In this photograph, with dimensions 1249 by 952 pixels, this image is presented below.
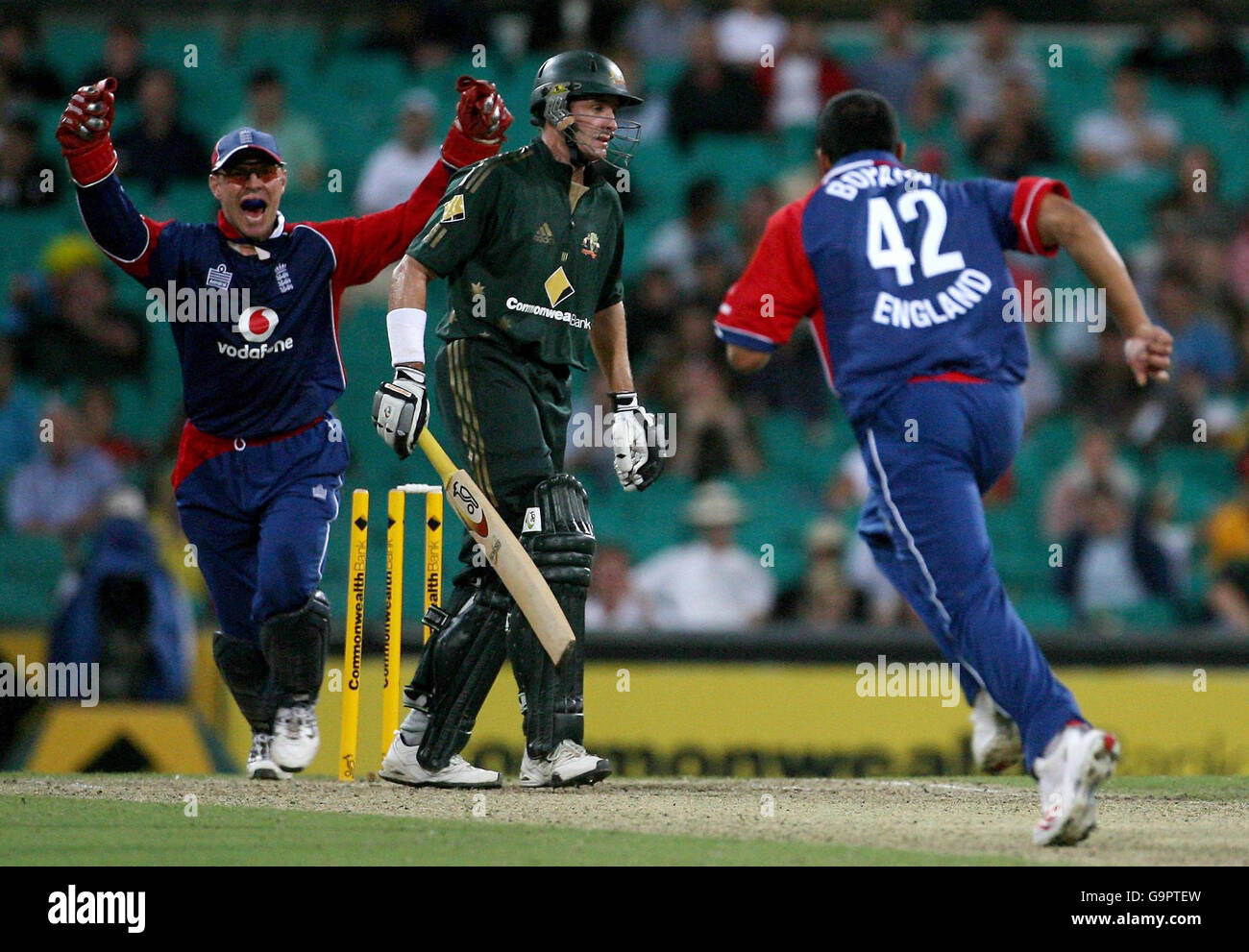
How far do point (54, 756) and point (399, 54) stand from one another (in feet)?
22.2

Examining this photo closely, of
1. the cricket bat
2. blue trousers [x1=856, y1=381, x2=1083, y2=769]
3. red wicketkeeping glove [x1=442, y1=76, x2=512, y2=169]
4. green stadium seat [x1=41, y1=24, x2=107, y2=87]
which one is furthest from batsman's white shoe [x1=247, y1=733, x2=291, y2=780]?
green stadium seat [x1=41, y1=24, x2=107, y2=87]

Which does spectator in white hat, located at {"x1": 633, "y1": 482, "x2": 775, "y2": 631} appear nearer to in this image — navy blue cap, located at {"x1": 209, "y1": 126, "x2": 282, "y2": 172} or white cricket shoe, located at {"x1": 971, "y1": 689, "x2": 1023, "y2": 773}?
navy blue cap, located at {"x1": 209, "y1": 126, "x2": 282, "y2": 172}

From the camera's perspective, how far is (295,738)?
657 cm

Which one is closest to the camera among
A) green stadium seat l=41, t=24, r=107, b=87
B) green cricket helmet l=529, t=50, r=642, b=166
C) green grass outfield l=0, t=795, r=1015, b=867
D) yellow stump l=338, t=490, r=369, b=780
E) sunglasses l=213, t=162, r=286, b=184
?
green grass outfield l=0, t=795, r=1015, b=867

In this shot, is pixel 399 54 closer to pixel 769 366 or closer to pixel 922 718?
pixel 769 366

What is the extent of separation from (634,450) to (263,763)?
1797 millimetres

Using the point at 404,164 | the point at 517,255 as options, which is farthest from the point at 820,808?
the point at 404,164

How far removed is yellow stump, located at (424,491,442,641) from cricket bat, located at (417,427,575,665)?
1.96 feet

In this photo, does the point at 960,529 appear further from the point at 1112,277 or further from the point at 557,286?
the point at 557,286

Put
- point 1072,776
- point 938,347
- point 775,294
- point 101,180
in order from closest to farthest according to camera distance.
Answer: point 1072,776, point 938,347, point 775,294, point 101,180

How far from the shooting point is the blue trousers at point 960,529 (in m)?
4.77

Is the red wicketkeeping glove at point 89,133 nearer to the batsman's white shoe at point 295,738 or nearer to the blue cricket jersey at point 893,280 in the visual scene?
the batsman's white shoe at point 295,738

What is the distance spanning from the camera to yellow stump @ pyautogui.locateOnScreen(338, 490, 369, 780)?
6.61 metres
